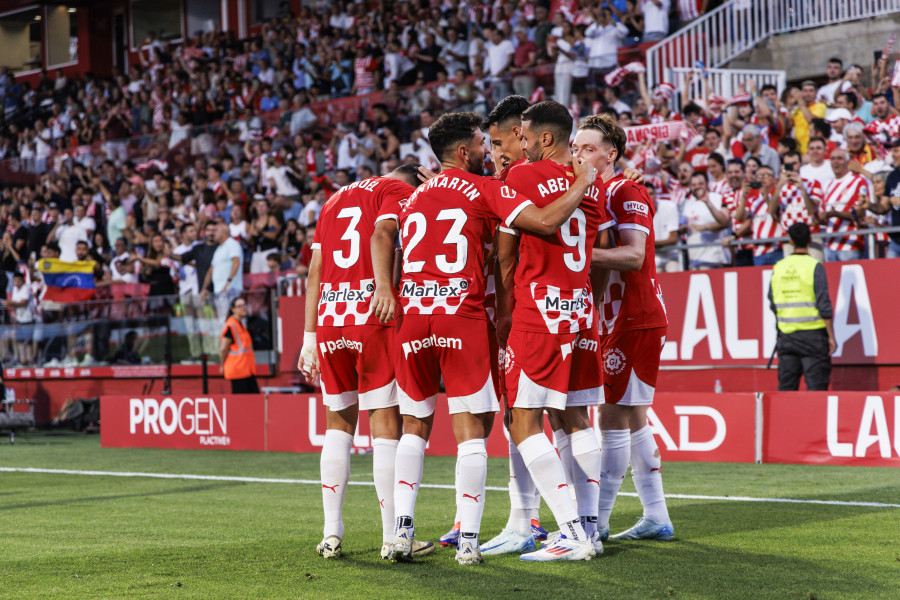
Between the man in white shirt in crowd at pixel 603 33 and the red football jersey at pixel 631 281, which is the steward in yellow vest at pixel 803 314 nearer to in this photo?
the red football jersey at pixel 631 281

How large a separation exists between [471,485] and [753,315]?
8231mm

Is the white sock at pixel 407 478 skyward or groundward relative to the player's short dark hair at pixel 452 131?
groundward

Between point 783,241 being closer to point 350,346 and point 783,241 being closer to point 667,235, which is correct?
point 667,235

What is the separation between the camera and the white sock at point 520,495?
594 centimetres

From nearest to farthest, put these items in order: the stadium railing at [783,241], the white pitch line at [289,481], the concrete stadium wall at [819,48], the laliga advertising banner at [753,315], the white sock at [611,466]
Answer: the white sock at [611,466] < the white pitch line at [289,481] < the stadium railing at [783,241] < the laliga advertising banner at [753,315] < the concrete stadium wall at [819,48]

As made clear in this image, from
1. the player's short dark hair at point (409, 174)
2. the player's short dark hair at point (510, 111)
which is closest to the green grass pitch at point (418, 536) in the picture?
the player's short dark hair at point (409, 174)

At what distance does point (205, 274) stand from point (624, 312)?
12.4 meters

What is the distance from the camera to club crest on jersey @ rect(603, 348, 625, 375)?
240 inches

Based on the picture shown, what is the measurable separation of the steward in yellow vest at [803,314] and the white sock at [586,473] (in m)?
6.45

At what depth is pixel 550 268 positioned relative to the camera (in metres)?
5.43

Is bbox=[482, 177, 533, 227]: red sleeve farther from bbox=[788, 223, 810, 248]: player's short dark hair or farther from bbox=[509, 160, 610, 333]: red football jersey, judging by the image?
bbox=[788, 223, 810, 248]: player's short dark hair

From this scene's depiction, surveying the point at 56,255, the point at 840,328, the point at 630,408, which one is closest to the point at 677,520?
the point at 630,408

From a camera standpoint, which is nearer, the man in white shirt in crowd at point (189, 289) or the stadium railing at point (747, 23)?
the man in white shirt in crowd at point (189, 289)

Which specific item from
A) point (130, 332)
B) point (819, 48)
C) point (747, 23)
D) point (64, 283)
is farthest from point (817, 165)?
point (64, 283)
